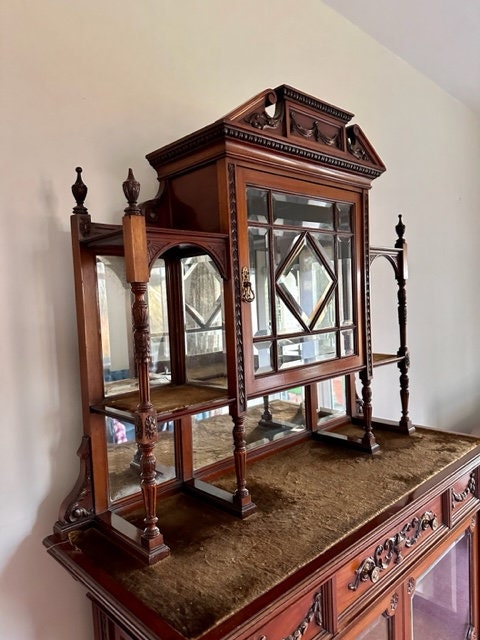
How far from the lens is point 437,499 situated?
1.35 meters

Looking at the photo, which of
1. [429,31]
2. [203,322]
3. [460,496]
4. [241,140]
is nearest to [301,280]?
[203,322]

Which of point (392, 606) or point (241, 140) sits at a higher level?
point (241, 140)

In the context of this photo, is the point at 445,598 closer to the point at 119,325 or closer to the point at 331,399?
the point at 331,399

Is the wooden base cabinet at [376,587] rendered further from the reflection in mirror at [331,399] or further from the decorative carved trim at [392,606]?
the reflection in mirror at [331,399]

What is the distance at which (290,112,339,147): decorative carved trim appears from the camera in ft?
4.05

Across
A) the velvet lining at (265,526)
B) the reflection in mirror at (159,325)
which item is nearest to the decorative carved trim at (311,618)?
the velvet lining at (265,526)

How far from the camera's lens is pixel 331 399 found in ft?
5.96

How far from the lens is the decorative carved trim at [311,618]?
0.92 meters

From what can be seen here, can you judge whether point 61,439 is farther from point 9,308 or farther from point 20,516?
point 9,308

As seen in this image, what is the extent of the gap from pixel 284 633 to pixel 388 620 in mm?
451

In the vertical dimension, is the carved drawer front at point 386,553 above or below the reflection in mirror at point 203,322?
below

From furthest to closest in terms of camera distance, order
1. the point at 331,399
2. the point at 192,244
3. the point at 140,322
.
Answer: the point at 331,399 → the point at 192,244 → the point at 140,322

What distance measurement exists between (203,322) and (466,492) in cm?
107

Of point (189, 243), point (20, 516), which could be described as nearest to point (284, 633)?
point (20, 516)
